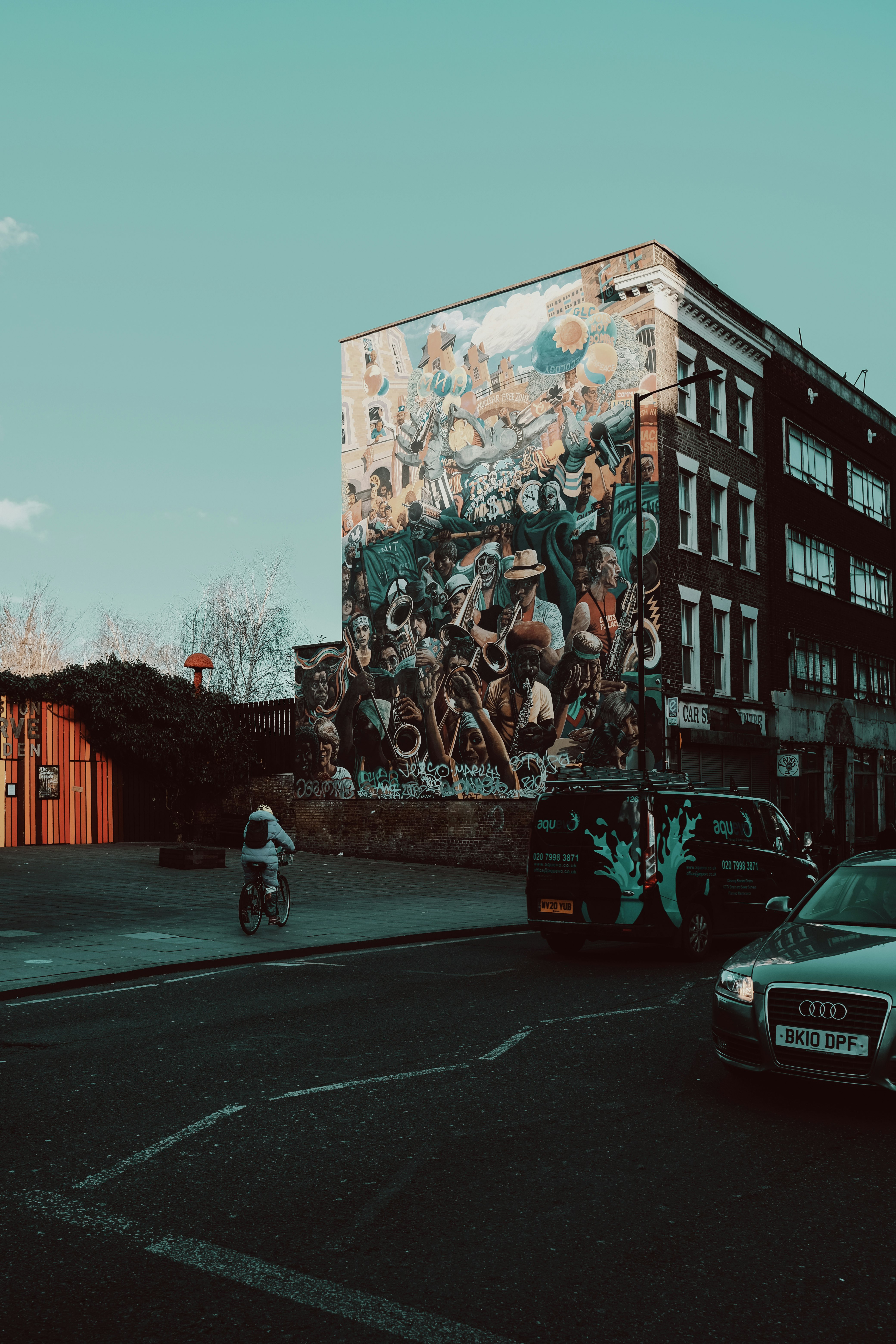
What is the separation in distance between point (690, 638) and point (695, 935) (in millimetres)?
16114

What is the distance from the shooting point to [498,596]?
29.5 meters

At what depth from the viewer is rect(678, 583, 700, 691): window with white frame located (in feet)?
93.0

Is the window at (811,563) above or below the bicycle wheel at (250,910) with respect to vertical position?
above

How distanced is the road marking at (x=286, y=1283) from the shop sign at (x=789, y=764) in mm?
26834

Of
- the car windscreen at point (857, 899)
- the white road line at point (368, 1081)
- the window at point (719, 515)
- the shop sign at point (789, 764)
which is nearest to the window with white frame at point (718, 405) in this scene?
the window at point (719, 515)

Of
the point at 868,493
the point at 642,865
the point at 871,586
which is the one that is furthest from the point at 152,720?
the point at 868,493

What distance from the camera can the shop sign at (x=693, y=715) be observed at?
27.7 m

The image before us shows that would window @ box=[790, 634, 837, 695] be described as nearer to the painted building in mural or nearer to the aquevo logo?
the painted building in mural

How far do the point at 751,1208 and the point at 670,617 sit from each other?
76.8 feet

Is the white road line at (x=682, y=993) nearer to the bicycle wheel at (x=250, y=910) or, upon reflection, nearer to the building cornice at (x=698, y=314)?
the bicycle wheel at (x=250, y=910)

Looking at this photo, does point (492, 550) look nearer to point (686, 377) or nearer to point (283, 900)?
point (686, 377)

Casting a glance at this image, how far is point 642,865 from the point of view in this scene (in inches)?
520

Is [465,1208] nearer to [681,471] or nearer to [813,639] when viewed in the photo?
[681,471]

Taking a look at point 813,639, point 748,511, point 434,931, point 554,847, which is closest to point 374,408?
point 748,511
